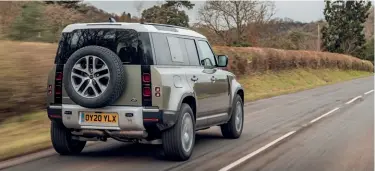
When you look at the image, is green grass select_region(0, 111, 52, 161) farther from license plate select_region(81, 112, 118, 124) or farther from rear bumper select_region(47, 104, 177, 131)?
license plate select_region(81, 112, 118, 124)

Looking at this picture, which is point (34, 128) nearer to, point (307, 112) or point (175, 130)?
point (175, 130)

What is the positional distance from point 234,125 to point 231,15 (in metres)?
38.8

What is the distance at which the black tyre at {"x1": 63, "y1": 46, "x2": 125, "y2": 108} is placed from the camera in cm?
755

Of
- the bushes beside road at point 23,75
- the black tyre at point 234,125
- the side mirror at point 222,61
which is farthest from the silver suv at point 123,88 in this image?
the bushes beside road at point 23,75

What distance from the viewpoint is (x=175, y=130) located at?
7.87 metres

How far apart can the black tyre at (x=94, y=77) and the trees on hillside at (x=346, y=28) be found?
74.5 m

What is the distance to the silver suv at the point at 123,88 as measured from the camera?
7609 millimetres

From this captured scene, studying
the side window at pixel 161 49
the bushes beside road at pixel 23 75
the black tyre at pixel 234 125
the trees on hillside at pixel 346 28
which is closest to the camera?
the side window at pixel 161 49

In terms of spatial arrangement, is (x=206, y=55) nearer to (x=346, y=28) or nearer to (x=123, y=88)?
(x=123, y=88)

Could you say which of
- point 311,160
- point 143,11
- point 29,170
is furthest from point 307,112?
point 143,11

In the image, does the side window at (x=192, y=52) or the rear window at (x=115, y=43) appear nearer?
the rear window at (x=115, y=43)

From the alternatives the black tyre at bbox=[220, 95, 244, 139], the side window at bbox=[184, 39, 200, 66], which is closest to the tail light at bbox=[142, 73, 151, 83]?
the side window at bbox=[184, 39, 200, 66]

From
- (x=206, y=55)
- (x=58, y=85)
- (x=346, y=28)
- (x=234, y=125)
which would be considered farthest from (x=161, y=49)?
(x=346, y=28)

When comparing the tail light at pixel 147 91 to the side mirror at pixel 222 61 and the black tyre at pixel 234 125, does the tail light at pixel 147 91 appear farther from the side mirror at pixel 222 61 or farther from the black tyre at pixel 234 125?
the black tyre at pixel 234 125
